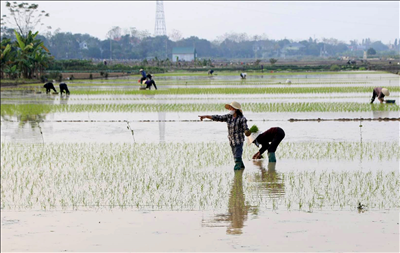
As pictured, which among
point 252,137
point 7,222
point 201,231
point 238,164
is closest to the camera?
point 201,231

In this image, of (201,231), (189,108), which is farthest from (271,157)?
(189,108)

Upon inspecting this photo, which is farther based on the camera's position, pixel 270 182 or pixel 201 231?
pixel 270 182

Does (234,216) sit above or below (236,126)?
below

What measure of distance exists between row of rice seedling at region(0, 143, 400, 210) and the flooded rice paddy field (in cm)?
2

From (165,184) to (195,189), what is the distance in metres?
0.55

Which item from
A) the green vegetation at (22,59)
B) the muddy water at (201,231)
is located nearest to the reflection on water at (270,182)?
the muddy water at (201,231)

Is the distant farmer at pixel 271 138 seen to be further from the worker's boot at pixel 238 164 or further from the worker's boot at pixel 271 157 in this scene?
the worker's boot at pixel 238 164

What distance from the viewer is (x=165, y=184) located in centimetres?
864

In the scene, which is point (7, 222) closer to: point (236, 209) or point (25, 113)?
point (236, 209)

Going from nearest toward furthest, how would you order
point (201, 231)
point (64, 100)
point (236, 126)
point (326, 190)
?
point (201, 231) → point (326, 190) → point (236, 126) → point (64, 100)

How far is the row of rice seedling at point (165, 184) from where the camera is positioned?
7.45 m

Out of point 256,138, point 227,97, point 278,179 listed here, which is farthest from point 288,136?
point 227,97

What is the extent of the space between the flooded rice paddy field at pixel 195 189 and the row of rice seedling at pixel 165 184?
2 cm

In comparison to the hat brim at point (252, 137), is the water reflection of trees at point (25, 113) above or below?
below
